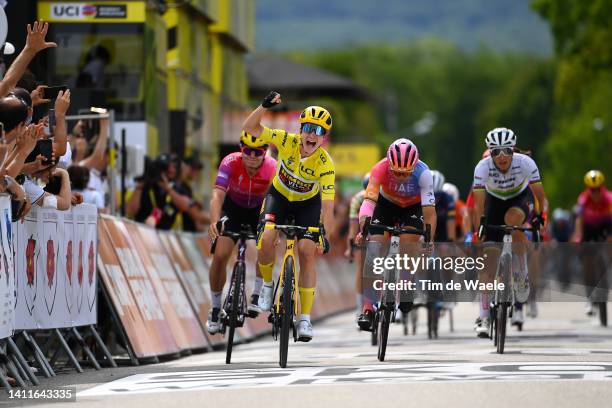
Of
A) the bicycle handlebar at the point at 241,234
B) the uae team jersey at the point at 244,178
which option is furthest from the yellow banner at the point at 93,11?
the bicycle handlebar at the point at 241,234

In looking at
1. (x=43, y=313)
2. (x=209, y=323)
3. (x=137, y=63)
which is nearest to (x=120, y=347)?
(x=209, y=323)

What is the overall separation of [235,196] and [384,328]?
7.22ft

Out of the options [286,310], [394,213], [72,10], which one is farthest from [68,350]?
[72,10]

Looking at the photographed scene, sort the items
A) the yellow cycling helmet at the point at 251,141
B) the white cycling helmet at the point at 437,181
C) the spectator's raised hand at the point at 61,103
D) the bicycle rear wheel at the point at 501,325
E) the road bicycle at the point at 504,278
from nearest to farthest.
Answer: the spectator's raised hand at the point at 61,103 < the yellow cycling helmet at the point at 251,141 < the bicycle rear wheel at the point at 501,325 < the road bicycle at the point at 504,278 < the white cycling helmet at the point at 437,181

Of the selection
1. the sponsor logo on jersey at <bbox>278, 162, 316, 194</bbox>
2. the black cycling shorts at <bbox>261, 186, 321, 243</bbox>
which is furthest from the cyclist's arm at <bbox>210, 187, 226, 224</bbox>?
the sponsor logo on jersey at <bbox>278, 162, 316, 194</bbox>

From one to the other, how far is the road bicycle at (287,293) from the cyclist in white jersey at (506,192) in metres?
2.89

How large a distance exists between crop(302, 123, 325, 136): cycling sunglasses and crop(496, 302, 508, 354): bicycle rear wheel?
2.73 meters

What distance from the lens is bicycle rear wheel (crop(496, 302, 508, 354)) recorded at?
53.7 ft

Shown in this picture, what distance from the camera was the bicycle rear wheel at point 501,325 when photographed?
1638 cm

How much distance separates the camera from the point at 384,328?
51.8 feet

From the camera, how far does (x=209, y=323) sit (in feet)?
55.0

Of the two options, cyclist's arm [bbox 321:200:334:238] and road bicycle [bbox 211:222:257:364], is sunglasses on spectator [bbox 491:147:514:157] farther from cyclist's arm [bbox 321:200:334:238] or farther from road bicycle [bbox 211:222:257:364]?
cyclist's arm [bbox 321:200:334:238]

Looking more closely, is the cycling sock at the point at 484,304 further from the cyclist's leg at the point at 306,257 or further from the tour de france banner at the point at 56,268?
the tour de france banner at the point at 56,268

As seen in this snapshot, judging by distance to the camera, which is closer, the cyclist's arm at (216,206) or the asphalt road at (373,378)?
the asphalt road at (373,378)
